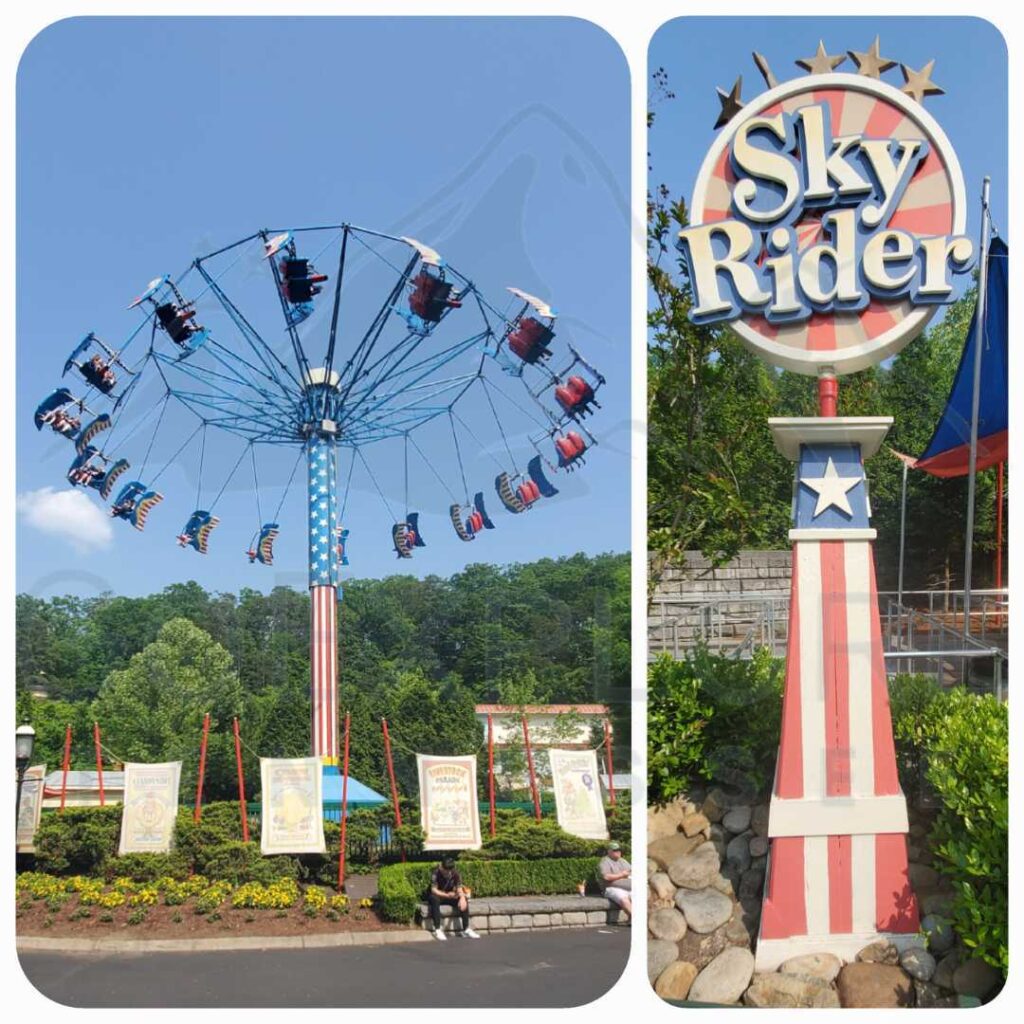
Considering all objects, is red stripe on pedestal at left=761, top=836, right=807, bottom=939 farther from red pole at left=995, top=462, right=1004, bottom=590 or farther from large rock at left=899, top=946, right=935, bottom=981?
red pole at left=995, top=462, right=1004, bottom=590

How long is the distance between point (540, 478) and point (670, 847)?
3.76 ft

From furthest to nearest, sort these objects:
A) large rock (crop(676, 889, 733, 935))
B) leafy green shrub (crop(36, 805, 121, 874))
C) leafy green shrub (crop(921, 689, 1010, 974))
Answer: leafy green shrub (crop(36, 805, 121, 874)) → large rock (crop(676, 889, 733, 935)) → leafy green shrub (crop(921, 689, 1010, 974))

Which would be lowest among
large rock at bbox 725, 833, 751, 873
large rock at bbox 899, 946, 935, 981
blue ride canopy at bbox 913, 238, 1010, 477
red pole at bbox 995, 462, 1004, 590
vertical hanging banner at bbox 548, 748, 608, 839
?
large rock at bbox 899, 946, 935, 981

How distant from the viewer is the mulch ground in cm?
290

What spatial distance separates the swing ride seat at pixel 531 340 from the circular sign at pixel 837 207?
1.73 feet

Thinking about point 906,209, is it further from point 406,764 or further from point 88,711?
point 88,711

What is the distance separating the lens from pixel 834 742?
2783 millimetres

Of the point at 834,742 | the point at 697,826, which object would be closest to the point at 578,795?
the point at 697,826

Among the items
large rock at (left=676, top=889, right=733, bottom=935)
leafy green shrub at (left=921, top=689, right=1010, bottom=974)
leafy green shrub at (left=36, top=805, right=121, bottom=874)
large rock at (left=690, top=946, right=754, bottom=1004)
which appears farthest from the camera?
leafy green shrub at (left=36, top=805, right=121, bottom=874)

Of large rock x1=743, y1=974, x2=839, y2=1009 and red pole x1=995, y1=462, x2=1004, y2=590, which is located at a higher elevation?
red pole x1=995, y1=462, x2=1004, y2=590

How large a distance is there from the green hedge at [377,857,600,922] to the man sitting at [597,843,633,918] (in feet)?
0.13

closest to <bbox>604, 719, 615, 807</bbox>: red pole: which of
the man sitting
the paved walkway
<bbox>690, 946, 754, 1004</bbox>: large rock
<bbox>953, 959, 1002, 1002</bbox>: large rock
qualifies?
the man sitting

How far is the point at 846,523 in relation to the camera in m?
2.80

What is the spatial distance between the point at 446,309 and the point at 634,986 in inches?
78.5
